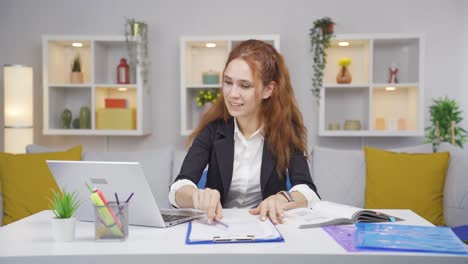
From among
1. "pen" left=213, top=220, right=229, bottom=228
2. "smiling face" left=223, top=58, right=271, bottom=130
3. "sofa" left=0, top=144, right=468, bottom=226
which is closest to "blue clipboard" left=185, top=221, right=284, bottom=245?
"pen" left=213, top=220, right=229, bottom=228

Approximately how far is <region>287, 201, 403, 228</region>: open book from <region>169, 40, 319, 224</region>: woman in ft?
0.84

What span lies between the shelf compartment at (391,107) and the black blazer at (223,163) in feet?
7.50

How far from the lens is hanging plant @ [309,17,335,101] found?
3.96 m

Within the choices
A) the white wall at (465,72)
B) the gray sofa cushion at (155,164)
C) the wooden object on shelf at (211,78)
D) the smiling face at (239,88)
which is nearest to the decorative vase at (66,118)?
the gray sofa cushion at (155,164)

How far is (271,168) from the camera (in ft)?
6.59

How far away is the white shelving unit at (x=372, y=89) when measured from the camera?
398 centimetres

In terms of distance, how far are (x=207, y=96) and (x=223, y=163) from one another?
7.07ft

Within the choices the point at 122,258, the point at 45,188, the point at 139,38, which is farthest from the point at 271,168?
the point at 139,38

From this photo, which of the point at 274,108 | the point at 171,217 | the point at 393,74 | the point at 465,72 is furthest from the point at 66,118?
the point at 465,72

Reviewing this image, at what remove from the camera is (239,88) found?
1904 millimetres

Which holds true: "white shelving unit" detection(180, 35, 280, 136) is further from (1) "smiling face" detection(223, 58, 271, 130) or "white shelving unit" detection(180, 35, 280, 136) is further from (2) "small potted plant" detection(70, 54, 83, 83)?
(1) "smiling face" detection(223, 58, 271, 130)

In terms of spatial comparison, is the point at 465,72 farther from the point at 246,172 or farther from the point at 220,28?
the point at 246,172

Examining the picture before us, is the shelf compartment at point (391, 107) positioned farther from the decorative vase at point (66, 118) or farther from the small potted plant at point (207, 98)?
the decorative vase at point (66, 118)

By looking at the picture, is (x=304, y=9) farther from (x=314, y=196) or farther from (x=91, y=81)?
(x=314, y=196)
